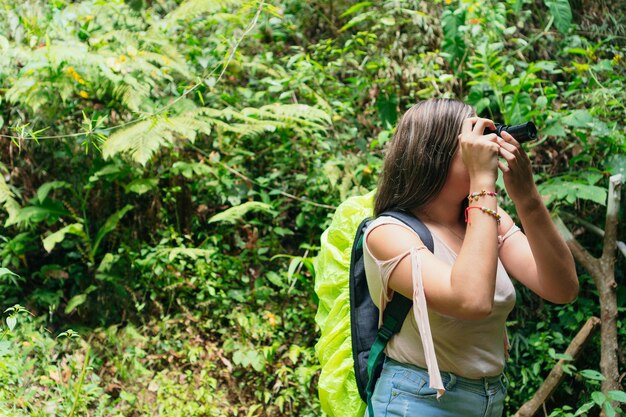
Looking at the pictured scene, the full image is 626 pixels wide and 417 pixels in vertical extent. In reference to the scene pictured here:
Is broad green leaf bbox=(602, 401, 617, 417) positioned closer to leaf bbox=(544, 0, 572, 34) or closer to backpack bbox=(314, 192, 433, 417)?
backpack bbox=(314, 192, 433, 417)

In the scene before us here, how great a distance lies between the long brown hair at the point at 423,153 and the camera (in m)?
2.09

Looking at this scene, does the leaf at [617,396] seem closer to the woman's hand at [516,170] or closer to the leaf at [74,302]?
the woman's hand at [516,170]

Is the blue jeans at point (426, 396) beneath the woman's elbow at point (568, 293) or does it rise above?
beneath

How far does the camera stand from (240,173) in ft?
17.1

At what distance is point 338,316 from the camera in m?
2.56

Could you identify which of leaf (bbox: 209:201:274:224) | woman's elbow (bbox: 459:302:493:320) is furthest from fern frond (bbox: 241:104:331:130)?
woman's elbow (bbox: 459:302:493:320)

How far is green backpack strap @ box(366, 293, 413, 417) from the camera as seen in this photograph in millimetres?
2014

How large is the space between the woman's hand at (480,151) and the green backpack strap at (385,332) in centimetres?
44

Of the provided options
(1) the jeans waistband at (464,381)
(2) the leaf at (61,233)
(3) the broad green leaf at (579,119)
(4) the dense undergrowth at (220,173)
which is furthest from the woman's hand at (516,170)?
(2) the leaf at (61,233)

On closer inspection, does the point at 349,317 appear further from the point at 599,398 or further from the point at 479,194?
the point at 599,398

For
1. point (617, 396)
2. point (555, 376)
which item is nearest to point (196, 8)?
point (555, 376)

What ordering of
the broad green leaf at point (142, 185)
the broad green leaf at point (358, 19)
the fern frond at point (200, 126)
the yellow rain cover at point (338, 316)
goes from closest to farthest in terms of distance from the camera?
1. the yellow rain cover at point (338, 316)
2. the fern frond at point (200, 126)
3. the broad green leaf at point (142, 185)
4. the broad green leaf at point (358, 19)

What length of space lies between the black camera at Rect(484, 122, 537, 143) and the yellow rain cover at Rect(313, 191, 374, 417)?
2.35 feet

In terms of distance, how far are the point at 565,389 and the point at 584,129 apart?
70.2 inches
